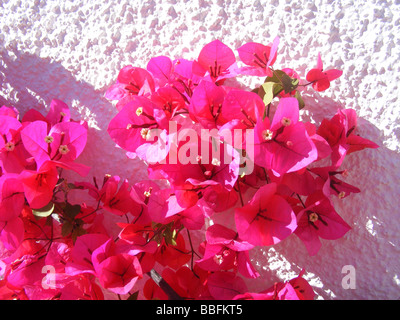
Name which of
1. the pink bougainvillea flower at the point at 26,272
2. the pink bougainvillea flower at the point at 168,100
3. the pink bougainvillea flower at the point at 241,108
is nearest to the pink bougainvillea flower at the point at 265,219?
the pink bougainvillea flower at the point at 241,108

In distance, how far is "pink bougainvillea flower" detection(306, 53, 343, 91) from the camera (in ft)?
2.33

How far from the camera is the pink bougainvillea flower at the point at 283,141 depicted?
0.59 meters

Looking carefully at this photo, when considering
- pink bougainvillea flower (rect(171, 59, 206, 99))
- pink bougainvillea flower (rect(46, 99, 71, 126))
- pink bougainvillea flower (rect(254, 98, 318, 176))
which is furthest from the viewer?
pink bougainvillea flower (rect(46, 99, 71, 126))

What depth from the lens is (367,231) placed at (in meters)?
0.73

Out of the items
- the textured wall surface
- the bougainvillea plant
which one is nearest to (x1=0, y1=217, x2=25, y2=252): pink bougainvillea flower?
the bougainvillea plant

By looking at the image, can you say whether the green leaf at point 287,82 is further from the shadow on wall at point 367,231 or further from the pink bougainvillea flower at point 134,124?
the pink bougainvillea flower at point 134,124

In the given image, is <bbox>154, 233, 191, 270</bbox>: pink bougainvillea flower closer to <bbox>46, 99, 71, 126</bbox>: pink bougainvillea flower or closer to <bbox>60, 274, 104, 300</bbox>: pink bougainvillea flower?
<bbox>60, 274, 104, 300</bbox>: pink bougainvillea flower

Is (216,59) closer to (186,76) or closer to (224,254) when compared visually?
(186,76)

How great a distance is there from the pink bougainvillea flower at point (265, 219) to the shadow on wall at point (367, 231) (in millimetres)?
170

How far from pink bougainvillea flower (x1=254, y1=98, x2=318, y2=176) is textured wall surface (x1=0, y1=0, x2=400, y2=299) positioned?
176mm

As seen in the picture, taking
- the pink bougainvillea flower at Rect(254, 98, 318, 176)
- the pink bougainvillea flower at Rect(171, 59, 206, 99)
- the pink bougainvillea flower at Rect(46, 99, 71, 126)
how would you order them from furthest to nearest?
1. the pink bougainvillea flower at Rect(46, 99, 71, 126)
2. the pink bougainvillea flower at Rect(171, 59, 206, 99)
3. the pink bougainvillea flower at Rect(254, 98, 318, 176)

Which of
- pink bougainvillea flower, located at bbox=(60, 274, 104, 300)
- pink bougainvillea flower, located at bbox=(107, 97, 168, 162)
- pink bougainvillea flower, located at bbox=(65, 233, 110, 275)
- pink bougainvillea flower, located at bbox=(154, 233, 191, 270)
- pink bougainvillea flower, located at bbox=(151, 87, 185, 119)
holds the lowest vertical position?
pink bougainvillea flower, located at bbox=(60, 274, 104, 300)

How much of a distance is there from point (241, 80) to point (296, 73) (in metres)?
0.12

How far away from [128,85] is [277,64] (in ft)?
1.03
